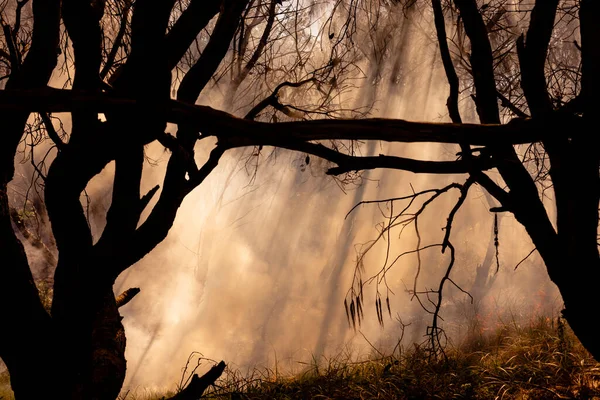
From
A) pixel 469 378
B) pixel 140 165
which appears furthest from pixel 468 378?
pixel 140 165

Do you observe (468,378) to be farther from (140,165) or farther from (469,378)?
(140,165)

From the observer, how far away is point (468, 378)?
483 cm

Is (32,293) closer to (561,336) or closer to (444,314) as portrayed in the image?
(561,336)

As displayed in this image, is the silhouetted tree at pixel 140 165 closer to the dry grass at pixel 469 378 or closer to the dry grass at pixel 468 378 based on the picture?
the dry grass at pixel 468 378

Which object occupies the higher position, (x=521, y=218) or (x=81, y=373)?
(x=521, y=218)

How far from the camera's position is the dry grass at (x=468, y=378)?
14.3ft

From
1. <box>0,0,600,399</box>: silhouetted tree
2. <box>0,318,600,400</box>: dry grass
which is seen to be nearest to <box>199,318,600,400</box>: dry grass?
<box>0,318,600,400</box>: dry grass

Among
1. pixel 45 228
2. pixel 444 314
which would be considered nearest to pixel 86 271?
pixel 444 314

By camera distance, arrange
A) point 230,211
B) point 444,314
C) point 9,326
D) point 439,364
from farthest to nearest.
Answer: point 230,211, point 444,314, point 439,364, point 9,326

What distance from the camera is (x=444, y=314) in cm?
816

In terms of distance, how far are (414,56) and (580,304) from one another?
8.48 metres

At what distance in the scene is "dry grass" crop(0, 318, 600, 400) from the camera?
4.34m

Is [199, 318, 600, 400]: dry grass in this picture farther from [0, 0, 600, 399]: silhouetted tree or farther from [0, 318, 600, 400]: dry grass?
[0, 0, 600, 399]: silhouetted tree

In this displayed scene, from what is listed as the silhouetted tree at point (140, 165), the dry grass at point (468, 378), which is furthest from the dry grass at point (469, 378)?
the silhouetted tree at point (140, 165)
